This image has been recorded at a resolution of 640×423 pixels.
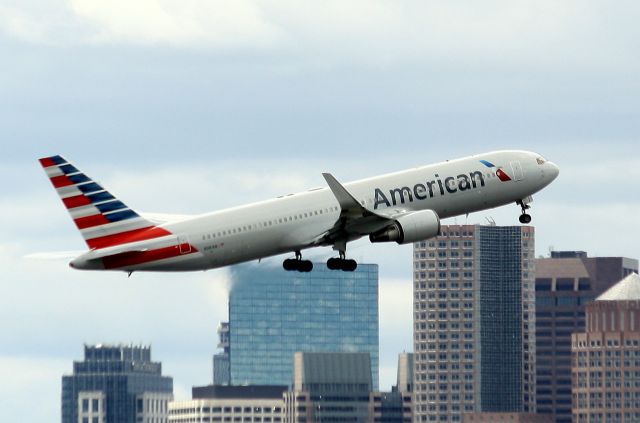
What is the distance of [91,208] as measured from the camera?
168m

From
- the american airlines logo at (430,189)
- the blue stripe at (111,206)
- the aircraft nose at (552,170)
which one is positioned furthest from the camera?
the aircraft nose at (552,170)

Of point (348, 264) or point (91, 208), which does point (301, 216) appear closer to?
point (348, 264)

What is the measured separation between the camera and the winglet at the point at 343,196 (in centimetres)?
17100

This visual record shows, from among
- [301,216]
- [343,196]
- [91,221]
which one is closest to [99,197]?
[91,221]

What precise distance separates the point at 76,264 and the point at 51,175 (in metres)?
5.98

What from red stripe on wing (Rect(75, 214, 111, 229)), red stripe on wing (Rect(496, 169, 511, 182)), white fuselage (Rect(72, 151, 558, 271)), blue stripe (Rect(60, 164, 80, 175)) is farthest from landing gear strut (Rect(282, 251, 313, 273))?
blue stripe (Rect(60, 164, 80, 175))

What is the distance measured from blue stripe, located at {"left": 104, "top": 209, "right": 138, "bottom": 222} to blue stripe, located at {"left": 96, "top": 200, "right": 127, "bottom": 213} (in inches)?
11.5

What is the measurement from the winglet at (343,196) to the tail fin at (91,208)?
469 inches

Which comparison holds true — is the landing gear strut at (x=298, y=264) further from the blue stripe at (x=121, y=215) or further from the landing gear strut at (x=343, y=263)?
the blue stripe at (x=121, y=215)

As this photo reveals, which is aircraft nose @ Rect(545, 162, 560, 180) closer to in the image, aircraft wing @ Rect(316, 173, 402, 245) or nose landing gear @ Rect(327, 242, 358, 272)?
aircraft wing @ Rect(316, 173, 402, 245)

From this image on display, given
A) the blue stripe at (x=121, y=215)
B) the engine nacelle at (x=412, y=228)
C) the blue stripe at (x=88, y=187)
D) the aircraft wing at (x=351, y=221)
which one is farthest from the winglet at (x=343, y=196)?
the blue stripe at (x=88, y=187)

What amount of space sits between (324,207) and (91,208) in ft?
56.4

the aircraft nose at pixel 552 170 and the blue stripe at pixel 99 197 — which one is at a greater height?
the aircraft nose at pixel 552 170

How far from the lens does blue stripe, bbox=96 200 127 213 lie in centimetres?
16812
